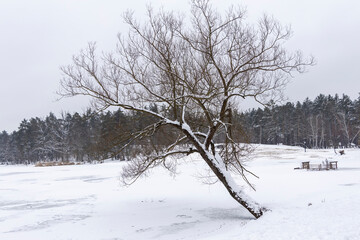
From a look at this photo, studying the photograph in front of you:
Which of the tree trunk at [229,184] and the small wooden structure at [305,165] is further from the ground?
the tree trunk at [229,184]

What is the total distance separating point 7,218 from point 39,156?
8487 centimetres

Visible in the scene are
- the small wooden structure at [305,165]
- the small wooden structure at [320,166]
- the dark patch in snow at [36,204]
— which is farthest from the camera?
the small wooden structure at [305,165]

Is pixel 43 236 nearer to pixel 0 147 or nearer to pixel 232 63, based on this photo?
pixel 232 63

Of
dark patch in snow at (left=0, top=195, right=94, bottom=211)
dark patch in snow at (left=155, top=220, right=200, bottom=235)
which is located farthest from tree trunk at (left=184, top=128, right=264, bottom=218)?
dark patch in snow at (left=0, top=195, right=94, bottom=211)

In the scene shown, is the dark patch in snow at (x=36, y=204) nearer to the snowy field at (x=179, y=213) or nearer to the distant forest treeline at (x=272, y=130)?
the snowy field at (x=179, y=213)

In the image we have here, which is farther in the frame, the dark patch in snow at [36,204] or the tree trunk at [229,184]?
the dark patch in snow at [36,204]

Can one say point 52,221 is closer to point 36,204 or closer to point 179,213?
point 36,204

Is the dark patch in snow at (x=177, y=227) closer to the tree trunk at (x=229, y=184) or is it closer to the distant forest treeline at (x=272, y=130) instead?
the tree trunk at (x=229, y=184)

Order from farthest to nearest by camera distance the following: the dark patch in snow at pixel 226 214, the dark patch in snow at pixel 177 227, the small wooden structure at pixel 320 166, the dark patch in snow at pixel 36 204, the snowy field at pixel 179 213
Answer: the small wooden structure at pixel 320 166
the dark patch in snow at pixel 36 204
the dark patch in snow at pixel 226 214
the dark patch in snow at pixel 177 227
the snowy field at pixel 179 213

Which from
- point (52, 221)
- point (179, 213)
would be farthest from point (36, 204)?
point (179, 213)

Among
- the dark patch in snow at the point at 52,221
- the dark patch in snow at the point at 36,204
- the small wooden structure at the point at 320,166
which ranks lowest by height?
the dark patch in snow at the point at 36,204

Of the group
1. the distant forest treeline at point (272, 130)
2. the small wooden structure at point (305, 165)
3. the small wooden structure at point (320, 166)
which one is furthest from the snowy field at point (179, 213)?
the distant forest treeline at point (272, 130)

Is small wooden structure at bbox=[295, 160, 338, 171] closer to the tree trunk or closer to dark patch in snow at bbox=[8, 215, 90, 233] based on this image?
the tree trunk

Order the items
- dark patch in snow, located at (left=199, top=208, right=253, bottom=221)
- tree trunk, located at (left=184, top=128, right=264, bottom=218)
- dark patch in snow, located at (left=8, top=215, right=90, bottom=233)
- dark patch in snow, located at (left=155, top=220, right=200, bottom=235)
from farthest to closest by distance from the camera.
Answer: dark patch in snow, located at (left=199, top=208, right=253, bottom=221) < dark patch in snow, located at (left=8, top=215, right=90, bottom=233) < tree trunk, located at (left=184, top=128, right=264, bottom=218) < dark patch in snow, located at (left=155, top=220, right=200, bottom=235)
